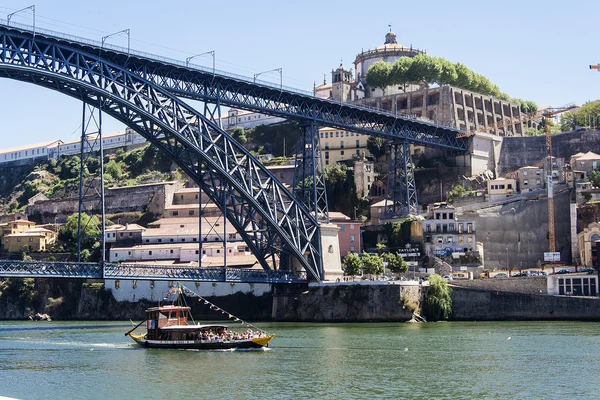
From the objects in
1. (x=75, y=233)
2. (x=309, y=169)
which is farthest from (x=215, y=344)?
(x=75, y=233)

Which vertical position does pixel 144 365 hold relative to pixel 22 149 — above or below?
below

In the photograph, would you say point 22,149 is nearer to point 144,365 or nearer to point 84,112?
point 84,112

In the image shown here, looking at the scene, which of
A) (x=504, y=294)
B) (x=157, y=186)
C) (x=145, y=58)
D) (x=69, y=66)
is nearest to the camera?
(x=69, y=66)

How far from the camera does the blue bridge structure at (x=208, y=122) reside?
62469 mm

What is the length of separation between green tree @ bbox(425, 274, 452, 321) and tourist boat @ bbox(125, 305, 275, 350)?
2190cm

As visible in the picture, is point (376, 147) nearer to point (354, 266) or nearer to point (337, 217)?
point (337, 217)

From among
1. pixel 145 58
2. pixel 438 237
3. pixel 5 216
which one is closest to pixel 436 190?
pixel 438 237

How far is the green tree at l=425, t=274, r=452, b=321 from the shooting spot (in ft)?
237

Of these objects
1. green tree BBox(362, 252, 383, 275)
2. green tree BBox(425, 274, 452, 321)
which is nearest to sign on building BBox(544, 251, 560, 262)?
green tree BBox(425, 274, 452, 321)

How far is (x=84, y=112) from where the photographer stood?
6425cm

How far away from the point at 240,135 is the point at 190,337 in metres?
74.7

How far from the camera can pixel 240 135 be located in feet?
415

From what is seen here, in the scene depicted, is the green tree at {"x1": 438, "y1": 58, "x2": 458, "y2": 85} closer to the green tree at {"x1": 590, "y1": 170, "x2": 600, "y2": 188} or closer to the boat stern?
the green tree at {"x1": 590, "y1": 170, "x2": 600, "y2": 188}

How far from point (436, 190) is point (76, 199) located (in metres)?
46.6
